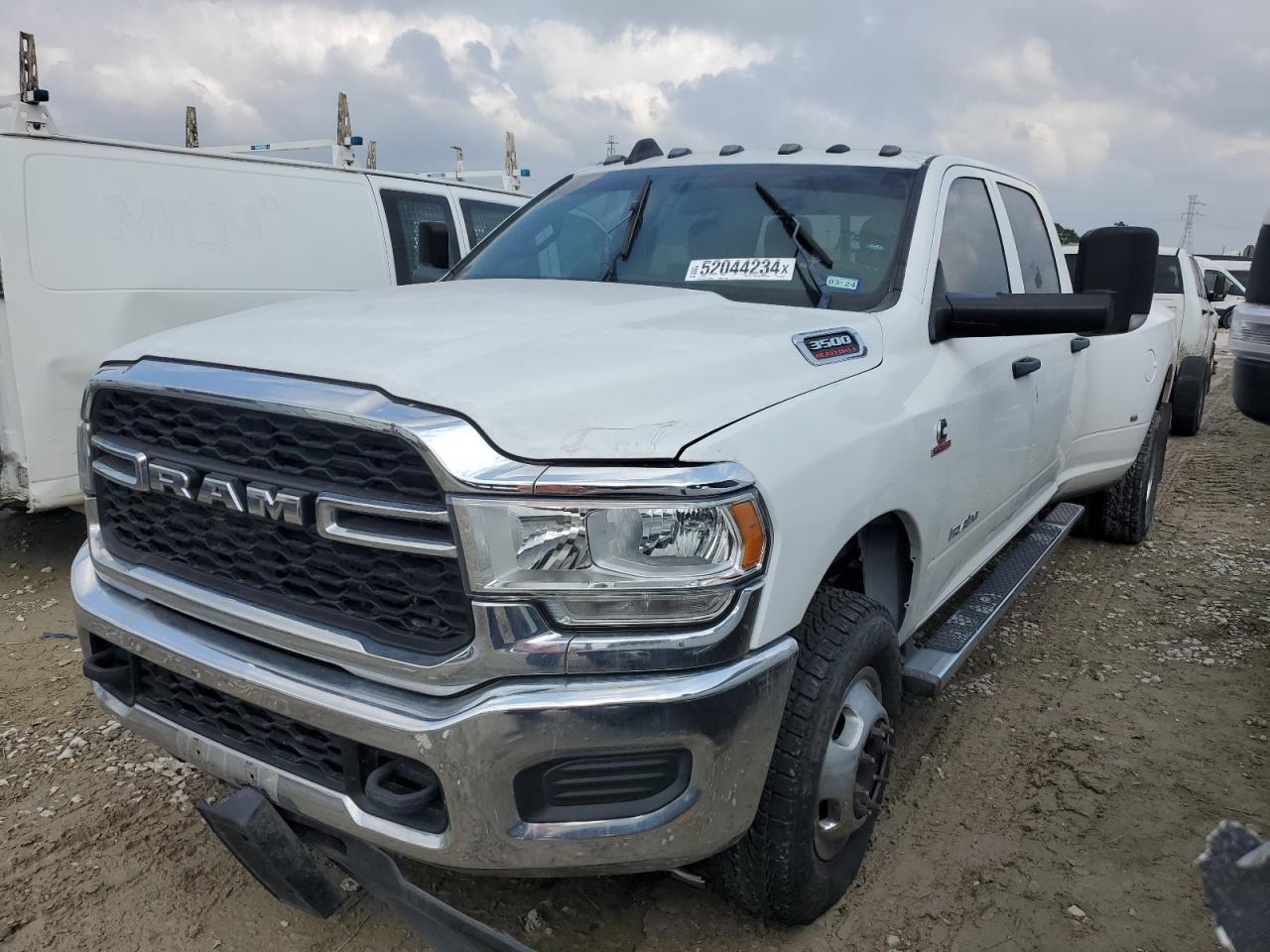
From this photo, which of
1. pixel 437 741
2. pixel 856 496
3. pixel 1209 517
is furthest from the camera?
pixel 1209 517

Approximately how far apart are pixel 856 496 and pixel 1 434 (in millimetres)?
4300

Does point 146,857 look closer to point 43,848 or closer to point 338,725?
point 43,848

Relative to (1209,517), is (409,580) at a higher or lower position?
higher

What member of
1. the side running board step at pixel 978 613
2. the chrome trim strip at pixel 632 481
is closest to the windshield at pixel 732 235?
the side running board step at pixel 978 613

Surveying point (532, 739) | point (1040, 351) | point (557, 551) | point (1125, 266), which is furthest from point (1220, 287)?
point (532, 739)

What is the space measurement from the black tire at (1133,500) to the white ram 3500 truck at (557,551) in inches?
116

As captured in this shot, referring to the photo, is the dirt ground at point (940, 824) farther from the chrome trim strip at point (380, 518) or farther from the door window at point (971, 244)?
the door window at point (971, 244)

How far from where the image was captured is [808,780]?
215 cm

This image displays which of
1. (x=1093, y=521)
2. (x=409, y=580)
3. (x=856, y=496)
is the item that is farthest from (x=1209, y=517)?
(x=409, y=580)

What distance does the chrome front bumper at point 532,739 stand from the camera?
1.79 meters

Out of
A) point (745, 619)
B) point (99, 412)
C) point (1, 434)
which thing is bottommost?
point (1, 434)

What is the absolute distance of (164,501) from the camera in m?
2.31

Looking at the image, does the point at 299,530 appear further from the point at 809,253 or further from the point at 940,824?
the point at 940,824

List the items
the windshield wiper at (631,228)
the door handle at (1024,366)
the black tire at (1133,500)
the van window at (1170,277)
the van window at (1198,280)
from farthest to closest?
the van window at (1198,280)
the van window at (1170,277)
the black tire at (1133,500)
the door handle at (1024,366)
the windshield wiper at (631,228)
